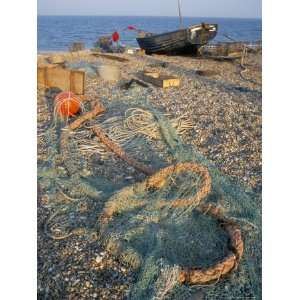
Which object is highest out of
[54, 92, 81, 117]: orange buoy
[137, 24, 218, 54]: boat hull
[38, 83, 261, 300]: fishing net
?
[137, 24, 218, 54]: boat hull

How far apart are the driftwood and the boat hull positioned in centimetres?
637

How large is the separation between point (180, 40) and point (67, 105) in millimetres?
6286

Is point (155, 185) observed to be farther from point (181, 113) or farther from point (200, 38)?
point (200, 38)

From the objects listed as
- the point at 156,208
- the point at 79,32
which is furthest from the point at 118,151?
the point at 79,32

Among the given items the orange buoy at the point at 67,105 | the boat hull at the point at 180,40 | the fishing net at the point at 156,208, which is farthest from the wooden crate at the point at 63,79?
the boat hull at the point at 180,40

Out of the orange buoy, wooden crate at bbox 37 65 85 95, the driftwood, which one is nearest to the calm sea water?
wooden crate at bbox 37 65 85 95

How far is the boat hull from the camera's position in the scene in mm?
10383

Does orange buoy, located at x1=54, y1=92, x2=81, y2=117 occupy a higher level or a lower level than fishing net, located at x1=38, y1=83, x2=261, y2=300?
higher

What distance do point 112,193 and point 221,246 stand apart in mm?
1099

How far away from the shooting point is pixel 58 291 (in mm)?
2742

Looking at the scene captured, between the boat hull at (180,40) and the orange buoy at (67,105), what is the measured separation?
5902 millimetres

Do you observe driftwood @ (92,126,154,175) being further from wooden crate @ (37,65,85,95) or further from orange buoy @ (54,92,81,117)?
wooden crate @ (37,65,85,95)

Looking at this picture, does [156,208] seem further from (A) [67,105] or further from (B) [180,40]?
(B) [180,40]
